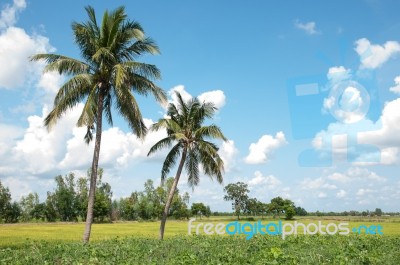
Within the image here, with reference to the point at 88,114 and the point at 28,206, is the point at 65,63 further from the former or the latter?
the point at 28,206

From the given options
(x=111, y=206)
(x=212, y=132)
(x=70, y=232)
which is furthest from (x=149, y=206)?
(x=212, y=132)

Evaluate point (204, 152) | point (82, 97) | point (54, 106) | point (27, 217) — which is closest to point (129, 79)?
point (82, 97)

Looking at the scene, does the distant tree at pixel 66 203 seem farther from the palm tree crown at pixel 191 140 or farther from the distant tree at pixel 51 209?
the palm tree crown at pixel 191 140

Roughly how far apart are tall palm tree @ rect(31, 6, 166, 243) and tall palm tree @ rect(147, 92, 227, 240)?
4.04m

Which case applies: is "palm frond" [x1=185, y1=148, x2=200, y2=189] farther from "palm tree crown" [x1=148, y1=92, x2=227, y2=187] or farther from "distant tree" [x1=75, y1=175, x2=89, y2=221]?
"distant tree" [x1=75, y1=175, x2=89, y2=221]

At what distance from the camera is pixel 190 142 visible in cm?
2762

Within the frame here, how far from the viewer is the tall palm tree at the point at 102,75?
21594mm

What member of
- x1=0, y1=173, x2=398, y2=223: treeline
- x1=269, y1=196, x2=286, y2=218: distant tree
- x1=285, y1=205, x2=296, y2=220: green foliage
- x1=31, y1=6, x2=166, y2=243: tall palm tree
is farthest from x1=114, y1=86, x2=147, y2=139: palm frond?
x1=269, y1=196, x2=286, y2=218: distant tree

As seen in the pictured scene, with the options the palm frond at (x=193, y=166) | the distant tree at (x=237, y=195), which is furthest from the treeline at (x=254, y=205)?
the palm frond at (x=193, y=166)

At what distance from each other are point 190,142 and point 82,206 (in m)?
65.1

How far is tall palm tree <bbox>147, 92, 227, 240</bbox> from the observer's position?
1065 inches

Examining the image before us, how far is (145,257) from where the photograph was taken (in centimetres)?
1116

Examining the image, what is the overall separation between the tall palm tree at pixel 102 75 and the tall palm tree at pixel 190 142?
4.04 m

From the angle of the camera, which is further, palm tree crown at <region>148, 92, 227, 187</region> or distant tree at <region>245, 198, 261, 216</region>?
distant tree at <region>245, 198, 261, 216</region>
